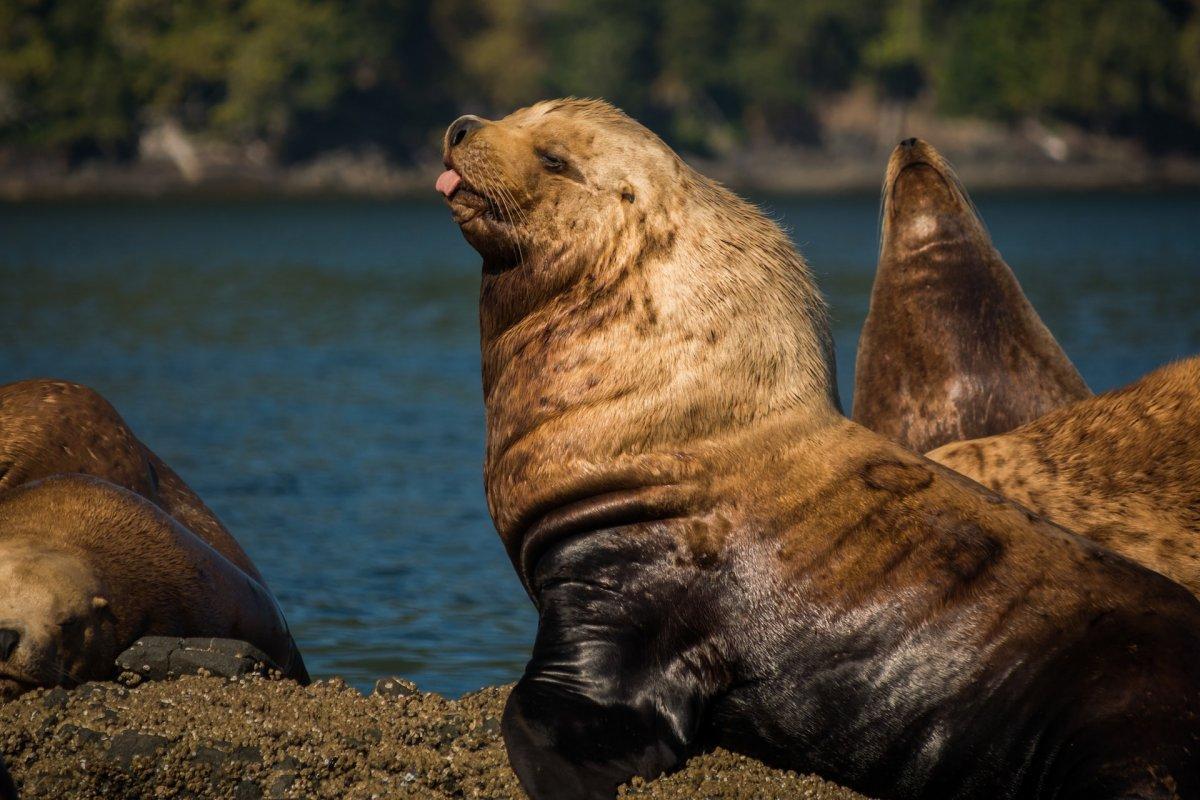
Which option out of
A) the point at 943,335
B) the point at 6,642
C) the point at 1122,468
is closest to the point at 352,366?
the point at 943,335

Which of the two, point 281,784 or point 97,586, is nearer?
point 281,784

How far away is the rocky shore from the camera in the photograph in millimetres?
4672

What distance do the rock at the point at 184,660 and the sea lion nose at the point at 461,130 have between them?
1.79 meters

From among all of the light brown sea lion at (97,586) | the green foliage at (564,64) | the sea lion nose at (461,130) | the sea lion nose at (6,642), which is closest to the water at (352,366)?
the sea lion nose at (461,130)

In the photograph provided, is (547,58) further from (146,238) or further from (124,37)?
(146,238)

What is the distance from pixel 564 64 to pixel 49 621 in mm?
102271

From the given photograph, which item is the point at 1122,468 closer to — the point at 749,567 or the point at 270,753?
the point at 749,567

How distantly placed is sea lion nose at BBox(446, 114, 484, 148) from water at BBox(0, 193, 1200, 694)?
4.11ft

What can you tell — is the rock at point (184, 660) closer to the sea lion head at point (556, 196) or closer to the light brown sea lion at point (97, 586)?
the light brown sea lion at point (97, 586)

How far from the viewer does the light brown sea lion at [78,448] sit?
6.71 meters

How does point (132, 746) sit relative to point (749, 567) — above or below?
below

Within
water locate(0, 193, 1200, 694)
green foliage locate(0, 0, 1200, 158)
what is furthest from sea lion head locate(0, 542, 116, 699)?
green foliage locate(0, 0, 1200, 158)

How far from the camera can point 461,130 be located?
5.35m

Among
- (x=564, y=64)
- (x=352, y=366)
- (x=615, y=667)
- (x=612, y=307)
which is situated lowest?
(x=352, y=366)
